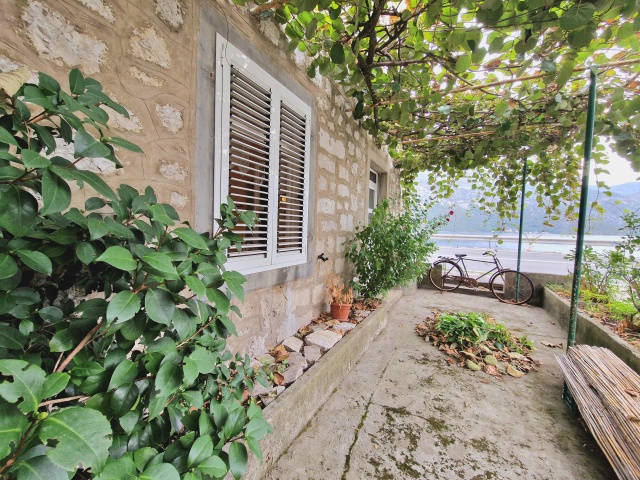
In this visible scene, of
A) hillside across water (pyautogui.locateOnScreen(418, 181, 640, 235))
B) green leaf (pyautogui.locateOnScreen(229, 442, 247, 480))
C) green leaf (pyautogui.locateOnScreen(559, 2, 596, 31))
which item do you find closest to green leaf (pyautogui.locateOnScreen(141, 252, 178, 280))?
green leaf (pyautogui.locateOnScreen(229, 442, 247, 480))

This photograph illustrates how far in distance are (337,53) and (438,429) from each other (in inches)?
103

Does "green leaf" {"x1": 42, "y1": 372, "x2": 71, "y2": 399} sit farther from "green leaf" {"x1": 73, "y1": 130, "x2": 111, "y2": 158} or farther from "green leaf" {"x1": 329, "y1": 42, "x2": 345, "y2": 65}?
"green leaf" {"x1": 329, "y1": 42, "x2": 345, "y2": 65}

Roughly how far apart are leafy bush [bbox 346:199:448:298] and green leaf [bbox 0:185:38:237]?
2.92 meters

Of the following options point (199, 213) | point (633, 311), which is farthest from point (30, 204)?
point (633, 311)

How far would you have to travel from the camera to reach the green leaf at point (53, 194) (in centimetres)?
48

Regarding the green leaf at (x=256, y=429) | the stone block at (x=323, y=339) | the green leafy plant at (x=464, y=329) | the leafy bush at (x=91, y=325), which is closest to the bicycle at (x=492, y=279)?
the green leafy plant at (x=464, y=329)

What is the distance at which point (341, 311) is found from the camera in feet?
9.21

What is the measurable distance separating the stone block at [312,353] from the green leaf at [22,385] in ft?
5.56

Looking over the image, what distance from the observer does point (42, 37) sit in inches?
37.7

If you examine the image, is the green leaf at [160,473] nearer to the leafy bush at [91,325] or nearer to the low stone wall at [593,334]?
the leafy bush at [91,325]

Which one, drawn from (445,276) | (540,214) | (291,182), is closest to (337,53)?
(291,182)

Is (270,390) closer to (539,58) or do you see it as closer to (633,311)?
(539,58)

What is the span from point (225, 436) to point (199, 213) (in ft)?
3.60

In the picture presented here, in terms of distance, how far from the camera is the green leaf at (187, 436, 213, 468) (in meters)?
0.67
